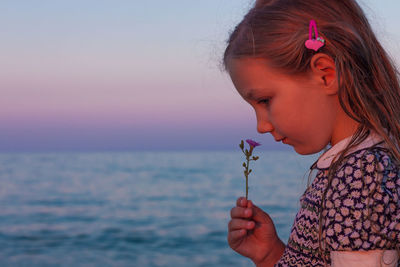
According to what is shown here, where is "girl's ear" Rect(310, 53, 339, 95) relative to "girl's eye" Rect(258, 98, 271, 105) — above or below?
above

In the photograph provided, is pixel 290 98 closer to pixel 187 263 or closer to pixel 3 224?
pixel 187 263

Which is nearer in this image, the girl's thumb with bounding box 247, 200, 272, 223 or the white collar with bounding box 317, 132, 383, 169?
the white collar with bounding box 317, 132, 383, 169

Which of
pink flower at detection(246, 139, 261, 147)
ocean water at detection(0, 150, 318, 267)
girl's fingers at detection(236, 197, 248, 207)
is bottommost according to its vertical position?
ocean water at detection(0, 150, 318, 267)

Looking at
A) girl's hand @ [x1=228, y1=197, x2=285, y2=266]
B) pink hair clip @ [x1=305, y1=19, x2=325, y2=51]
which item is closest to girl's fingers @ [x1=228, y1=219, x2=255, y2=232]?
girl's hand @ [x1=228, y1=197, x2=285, y2=266]

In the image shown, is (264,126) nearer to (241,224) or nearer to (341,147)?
(341,147)

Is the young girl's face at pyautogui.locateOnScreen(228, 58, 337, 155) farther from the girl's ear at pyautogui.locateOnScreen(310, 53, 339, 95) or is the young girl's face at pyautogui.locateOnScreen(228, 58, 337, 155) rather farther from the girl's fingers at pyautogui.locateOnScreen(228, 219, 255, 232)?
the girl's fingers at pyautogui.locateOnScreen(228, 219, 255, 232)

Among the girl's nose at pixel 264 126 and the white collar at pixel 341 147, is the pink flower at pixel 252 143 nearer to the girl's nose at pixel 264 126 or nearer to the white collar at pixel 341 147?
the girl's nose at pixel 264 126

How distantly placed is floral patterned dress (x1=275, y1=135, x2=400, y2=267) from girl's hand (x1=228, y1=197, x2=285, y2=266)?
0.48 meters

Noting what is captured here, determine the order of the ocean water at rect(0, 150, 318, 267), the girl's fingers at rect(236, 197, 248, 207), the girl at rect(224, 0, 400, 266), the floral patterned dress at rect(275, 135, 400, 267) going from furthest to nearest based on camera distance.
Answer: the ocean water at rect(0, 150, 318, 267) < the girl's fingers at rect(236, 197, 248, 207) < the girl at rect(224, 0, 400, 266) < the floral patterned dress at rect(275, 135, 400, 267)

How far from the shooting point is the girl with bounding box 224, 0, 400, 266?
5.53ft

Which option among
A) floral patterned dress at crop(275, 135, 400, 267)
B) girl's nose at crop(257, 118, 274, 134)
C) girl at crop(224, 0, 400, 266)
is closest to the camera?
floral patterned dress at crop(275, 135, 400, 267)

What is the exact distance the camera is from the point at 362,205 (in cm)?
153

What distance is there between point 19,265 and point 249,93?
9.41 meters

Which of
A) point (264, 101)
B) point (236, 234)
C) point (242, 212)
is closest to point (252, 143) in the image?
point (264, 101)
